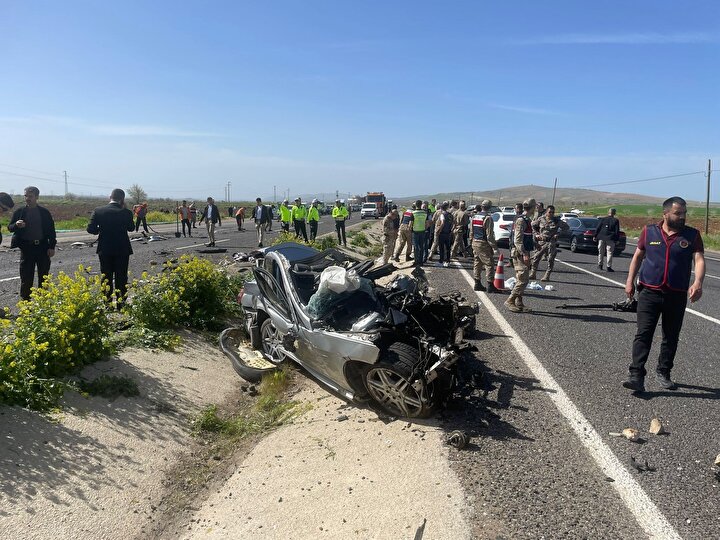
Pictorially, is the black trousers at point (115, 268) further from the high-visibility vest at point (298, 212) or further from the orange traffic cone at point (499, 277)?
the high-visibility vest at point (298, 212)

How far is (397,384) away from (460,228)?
1257cm

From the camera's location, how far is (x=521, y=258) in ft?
28.7

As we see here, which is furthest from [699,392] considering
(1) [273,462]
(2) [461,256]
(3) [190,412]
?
(2) [461,256]

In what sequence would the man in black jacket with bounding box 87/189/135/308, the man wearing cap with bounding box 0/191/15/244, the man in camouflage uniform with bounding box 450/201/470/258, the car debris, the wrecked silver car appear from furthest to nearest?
the man in camouflage uniform with bounding box 450/201/470/258, the man in black jacket with bounding box 87/189/135/308, the man wearing cap with bounding box 0/191/15/244, the wrecked silver car, the car debris

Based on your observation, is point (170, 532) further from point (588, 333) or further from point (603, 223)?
point (603, 223)

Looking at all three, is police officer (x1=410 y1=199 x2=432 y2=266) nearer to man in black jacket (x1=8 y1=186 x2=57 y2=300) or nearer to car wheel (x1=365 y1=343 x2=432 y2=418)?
man in black jacket (x1=8 y1=186 x2=57 y2=300)

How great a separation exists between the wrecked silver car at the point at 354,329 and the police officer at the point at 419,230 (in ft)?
27.6

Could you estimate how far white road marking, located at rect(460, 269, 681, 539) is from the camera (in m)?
3.04

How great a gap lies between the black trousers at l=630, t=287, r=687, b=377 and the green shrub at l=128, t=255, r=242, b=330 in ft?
18.4

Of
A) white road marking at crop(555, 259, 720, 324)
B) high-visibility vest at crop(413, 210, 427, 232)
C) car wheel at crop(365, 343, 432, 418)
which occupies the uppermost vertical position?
high-visibility vest at crop(413, 210, 427, 232)

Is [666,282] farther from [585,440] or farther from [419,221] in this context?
[419,221]

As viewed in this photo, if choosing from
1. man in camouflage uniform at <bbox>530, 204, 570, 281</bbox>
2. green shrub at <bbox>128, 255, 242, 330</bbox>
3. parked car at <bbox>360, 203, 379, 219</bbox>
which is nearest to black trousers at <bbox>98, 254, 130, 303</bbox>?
green shrub at <bbox>128, 255, 242, 330</bbox>

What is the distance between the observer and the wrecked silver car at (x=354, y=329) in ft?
14.3

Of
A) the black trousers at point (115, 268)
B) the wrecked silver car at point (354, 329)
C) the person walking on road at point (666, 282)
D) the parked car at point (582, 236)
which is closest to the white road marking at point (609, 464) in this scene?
the person walking on road at point (666, 282)
